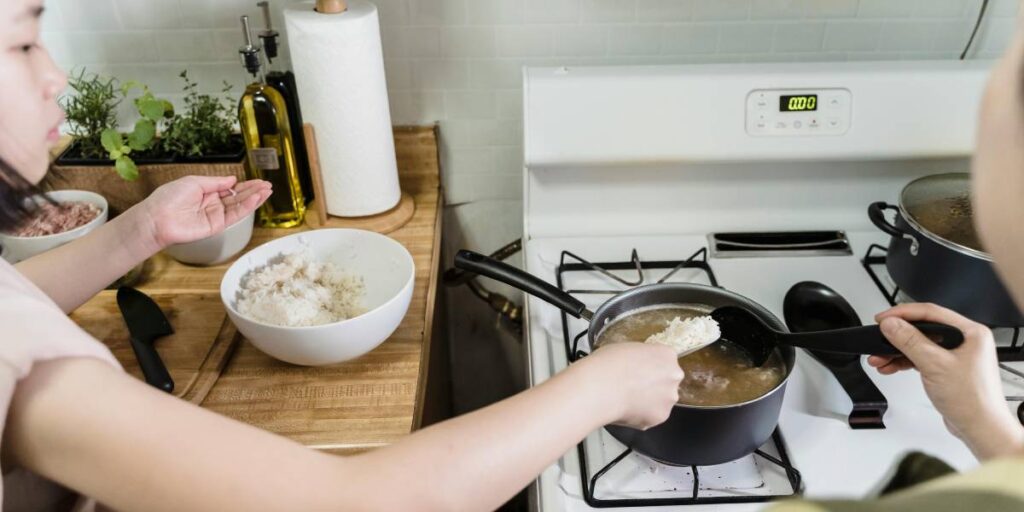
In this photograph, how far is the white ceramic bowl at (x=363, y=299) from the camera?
859 millimetres

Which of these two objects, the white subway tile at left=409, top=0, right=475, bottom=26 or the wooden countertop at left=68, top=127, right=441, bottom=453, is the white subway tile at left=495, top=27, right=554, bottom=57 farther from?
the wooden countertop at left=68, top=127, right=441, bottom=453

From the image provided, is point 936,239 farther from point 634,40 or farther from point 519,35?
point 519,35

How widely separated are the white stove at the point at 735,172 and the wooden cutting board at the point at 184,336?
1.38 ft

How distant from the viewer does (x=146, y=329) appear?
3.12 feet

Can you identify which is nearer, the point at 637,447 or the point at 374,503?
the point at 374,503

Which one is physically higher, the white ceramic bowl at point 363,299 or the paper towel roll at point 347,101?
the paper towel roll at point 347,101

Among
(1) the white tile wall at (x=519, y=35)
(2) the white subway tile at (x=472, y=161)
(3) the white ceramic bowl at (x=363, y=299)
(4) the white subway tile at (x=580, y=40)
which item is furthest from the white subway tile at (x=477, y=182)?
(3) the white ceramic bowl at (x=363, y=299)

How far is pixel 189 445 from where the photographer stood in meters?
0.55

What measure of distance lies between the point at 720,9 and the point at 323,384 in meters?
0.88

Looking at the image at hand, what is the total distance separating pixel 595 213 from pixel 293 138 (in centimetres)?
53

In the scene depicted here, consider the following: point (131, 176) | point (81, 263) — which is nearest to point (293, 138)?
point (131, 176)

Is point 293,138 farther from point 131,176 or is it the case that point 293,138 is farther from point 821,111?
point 821,111

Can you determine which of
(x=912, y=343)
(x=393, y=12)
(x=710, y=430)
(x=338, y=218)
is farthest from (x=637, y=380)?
(x=393, y=12)

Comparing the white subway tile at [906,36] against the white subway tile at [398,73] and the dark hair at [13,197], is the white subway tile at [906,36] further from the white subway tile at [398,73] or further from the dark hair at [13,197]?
the dark hair at [13,197]
